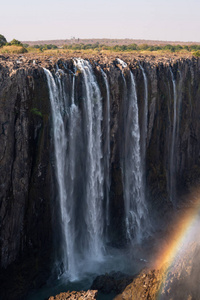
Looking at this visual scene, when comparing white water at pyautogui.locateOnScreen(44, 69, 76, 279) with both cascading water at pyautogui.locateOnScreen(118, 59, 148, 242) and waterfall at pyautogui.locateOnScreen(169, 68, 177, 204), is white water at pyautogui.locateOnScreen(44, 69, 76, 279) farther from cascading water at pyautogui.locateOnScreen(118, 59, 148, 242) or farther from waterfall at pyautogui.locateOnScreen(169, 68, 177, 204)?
waterfall at pyautogui.locateOnScreen(169, 68, 177, 204)

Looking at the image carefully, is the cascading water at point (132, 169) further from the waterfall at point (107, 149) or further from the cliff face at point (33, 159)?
the waterfall at point (107, 149)

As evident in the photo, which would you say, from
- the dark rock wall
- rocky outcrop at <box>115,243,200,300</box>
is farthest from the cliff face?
rocky outcrop at <box>115,243,200,300</box>

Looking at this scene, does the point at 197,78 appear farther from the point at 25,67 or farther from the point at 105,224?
the point at 25,67

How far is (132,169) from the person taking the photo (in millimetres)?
34875

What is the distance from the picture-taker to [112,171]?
32625mm

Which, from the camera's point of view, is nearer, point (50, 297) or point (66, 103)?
point (50, 297)

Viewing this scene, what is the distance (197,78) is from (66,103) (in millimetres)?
25704

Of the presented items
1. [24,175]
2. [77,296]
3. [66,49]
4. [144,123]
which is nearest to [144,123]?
[144,123]

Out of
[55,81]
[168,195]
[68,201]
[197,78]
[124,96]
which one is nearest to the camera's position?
[55,81]

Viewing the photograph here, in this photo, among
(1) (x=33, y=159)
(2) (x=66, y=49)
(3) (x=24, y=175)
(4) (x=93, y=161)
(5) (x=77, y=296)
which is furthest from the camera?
(2) (x=66, y=49)

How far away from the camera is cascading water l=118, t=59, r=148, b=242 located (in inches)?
1326

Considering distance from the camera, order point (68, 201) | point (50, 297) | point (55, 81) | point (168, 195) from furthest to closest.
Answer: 1. point (168, 195)
2. point (68, 201)
3. point (55, 81)
4. point (50, 297)

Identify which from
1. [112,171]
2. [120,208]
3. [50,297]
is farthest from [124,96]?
[50,297]

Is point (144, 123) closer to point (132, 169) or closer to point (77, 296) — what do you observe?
point (132, 169)
